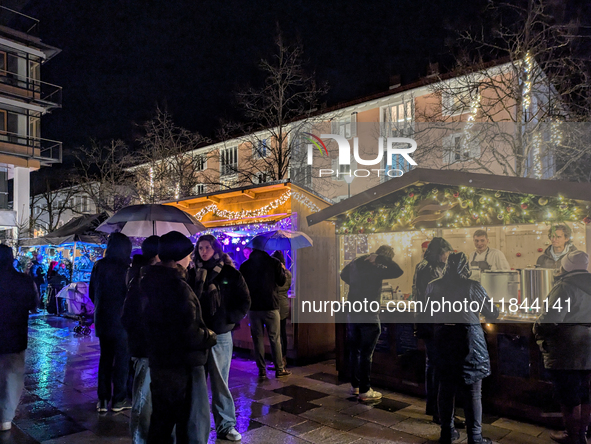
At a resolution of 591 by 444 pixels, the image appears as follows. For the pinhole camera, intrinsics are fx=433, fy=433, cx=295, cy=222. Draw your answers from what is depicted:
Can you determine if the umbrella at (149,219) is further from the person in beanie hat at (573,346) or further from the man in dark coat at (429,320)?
the person in beanie hat at (573,346)

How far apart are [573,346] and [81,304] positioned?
11255 millimetres

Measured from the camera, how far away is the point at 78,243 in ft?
46.4

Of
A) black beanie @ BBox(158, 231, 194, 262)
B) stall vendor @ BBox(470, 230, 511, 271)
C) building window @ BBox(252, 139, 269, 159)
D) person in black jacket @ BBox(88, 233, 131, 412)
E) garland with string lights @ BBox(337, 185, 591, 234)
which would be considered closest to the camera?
black beanie @ BBox(158, 231, 194, 262)

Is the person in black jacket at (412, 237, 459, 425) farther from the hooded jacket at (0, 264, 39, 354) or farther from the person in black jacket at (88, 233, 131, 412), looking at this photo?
the hooded jacket at (0, 264, 39, 354)

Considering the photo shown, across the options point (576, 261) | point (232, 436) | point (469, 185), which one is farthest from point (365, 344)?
point (576, 261)

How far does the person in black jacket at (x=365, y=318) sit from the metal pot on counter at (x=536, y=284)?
6.73 ft

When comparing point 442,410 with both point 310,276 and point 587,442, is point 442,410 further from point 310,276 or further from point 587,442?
point 310,276

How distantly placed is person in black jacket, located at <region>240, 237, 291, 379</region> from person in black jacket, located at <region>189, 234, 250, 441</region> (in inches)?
91.3

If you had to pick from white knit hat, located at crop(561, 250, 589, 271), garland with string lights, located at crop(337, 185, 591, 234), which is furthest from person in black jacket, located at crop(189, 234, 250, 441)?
garland with string lights, located at crop(337, 185, 591, 234)

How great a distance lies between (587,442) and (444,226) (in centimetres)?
391

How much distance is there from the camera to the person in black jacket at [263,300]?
6672 mm

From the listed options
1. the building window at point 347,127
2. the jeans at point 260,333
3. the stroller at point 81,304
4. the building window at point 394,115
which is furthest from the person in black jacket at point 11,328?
the building window at point 347,127

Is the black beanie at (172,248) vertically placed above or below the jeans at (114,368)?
above

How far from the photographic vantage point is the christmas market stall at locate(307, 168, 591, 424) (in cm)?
487
